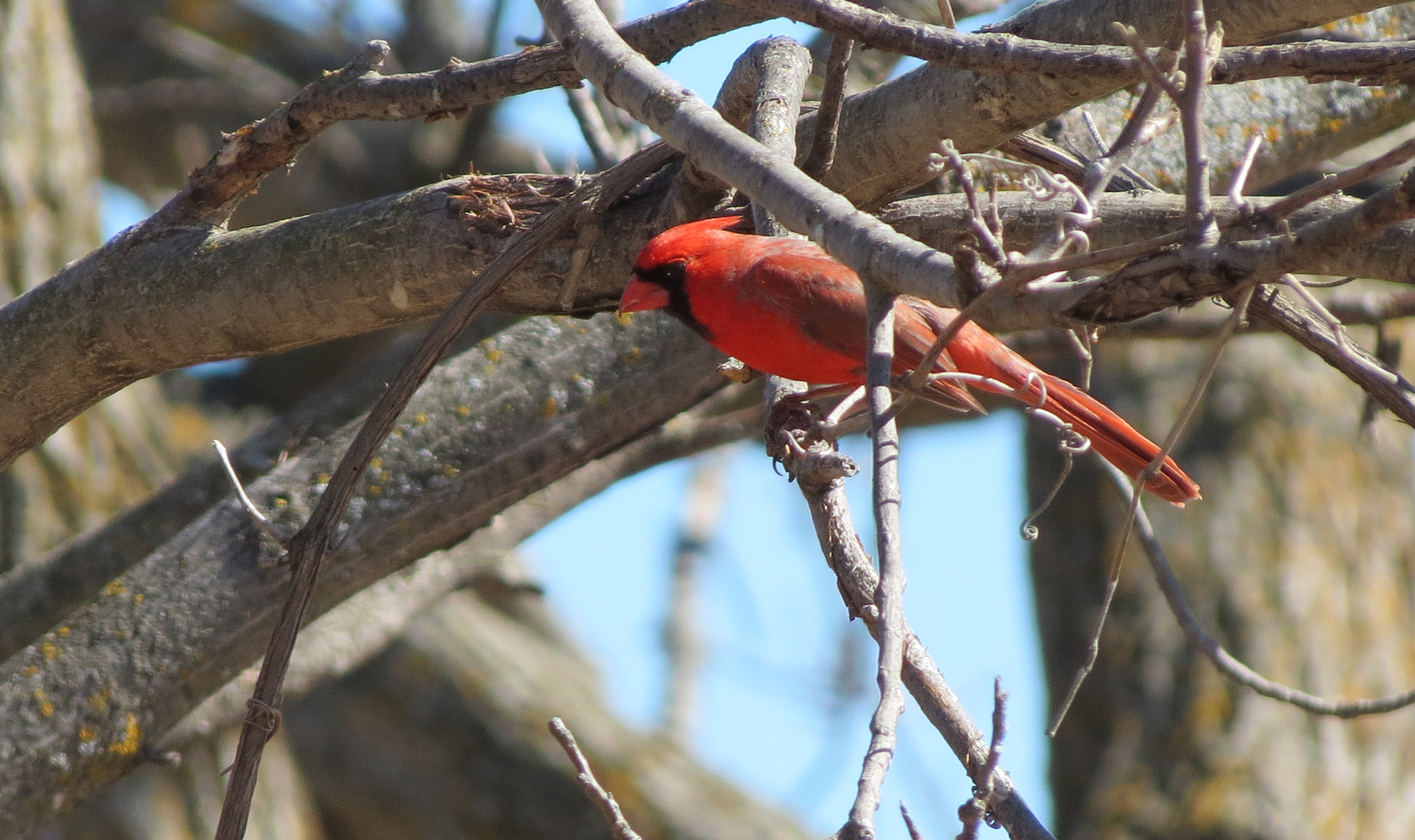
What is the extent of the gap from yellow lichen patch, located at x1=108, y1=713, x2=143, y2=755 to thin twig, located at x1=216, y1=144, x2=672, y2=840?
92 cm

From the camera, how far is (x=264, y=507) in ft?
10.1

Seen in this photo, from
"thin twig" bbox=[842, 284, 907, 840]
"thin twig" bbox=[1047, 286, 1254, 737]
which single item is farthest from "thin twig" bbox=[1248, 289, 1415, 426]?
"thin twig" bbox=[842, 284, 907, 840]

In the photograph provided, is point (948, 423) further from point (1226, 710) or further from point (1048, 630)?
point (1226, 710)

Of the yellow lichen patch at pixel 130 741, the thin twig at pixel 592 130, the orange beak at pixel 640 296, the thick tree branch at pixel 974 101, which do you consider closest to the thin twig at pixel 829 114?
the thick tree branch at pixel 974 101

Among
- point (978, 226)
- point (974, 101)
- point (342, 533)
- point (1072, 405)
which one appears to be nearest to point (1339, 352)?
point (974, 101)

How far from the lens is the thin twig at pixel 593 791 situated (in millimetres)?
1355

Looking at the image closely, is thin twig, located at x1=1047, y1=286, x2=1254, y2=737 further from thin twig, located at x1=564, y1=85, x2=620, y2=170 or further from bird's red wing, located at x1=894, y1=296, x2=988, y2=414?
thin twig, located at x1=564, y1=85, x2=620, y2=170

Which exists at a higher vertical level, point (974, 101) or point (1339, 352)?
point (974, 101)

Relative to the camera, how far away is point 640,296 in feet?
8.25

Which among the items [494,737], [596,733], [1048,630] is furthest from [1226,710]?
[494,737]

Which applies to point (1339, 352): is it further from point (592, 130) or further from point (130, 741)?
point (130, 741)

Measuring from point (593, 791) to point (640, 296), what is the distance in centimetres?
121

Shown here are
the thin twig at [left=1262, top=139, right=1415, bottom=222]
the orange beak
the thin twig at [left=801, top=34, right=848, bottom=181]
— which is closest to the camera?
the thin twig at [left=1262, top=139, right=1415, bottom=222]

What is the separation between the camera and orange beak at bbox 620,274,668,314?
2.49 metres
